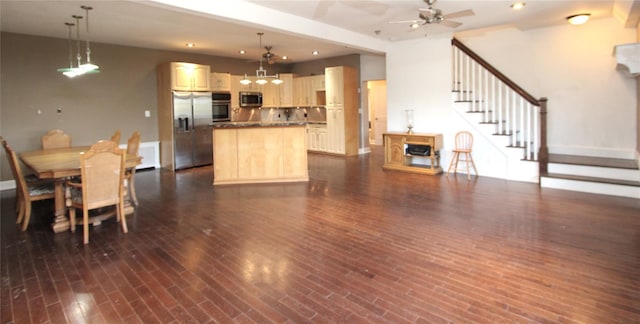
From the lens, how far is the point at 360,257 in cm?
320

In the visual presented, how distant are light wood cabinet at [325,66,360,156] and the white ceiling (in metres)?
1.89

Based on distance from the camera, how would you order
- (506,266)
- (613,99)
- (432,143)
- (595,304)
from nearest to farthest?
(595,304)
(506,266)
(613,99)
(432,143)

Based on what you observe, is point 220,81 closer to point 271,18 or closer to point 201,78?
point 201,78

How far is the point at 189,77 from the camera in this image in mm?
8117

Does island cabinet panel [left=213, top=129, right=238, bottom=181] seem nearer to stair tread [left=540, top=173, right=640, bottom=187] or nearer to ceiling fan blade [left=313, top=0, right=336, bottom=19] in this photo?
ceiling fan blade [left=313, top=0, right=336, bottom=19]

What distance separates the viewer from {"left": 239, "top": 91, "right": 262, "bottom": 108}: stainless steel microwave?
9.73 metres

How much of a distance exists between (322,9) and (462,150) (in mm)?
3586

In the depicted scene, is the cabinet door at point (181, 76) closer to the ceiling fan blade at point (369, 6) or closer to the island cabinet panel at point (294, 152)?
the island cabinet panel at point (294, 152)

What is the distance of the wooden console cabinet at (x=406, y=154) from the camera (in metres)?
→ 7.01

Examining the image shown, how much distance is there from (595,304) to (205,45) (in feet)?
26.0

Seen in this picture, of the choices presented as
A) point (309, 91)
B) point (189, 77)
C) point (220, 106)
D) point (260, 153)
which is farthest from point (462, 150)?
point (189, 77)

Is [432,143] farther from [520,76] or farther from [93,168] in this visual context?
[93,168]

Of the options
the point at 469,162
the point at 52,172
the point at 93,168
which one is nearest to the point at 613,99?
the point at 469,162

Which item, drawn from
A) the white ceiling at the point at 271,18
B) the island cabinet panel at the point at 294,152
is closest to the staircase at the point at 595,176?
the white ceiling at the point at 271,18
